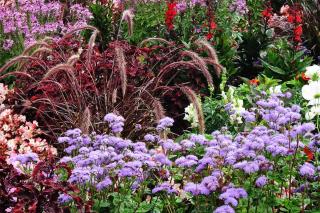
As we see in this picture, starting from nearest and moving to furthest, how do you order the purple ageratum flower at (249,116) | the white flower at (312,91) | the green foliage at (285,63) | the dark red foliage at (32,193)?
the dark red foliage at (32,193)
the purple ageratum flower at (249,116)
the white flower at (312,91)
the green foliage at (285,63)

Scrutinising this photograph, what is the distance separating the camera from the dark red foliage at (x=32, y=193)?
2.79 metres

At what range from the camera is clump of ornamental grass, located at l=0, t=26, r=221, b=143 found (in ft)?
16.6

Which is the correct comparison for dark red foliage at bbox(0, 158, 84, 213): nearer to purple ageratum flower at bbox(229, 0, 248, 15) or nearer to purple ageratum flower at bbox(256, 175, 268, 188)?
purple ageratum flower at bbox(256, 175, 268, 188)

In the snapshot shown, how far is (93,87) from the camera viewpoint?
5.36m

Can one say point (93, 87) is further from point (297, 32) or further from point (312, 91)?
point (297, 32)

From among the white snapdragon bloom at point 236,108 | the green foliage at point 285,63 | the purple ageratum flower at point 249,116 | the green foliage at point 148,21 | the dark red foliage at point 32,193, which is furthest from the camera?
the green foliage at point 148,21

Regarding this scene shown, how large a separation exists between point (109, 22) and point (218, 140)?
558cm

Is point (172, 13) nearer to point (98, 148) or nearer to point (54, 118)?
point (54, 118)

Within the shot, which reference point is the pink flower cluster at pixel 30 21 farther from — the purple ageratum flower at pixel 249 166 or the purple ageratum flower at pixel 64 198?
the purple ageratum flower at pixel 249 166

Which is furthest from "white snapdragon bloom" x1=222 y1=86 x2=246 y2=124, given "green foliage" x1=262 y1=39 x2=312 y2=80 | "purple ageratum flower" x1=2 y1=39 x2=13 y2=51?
"purple ageratum flower" x1=2 y1=39 x2=13 y2=51

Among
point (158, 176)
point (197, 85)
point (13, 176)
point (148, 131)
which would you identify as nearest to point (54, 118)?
point (148, 131)

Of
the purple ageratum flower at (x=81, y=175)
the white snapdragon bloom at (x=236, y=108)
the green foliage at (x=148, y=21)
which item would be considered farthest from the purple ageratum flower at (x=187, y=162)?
the green foliage at (x=148, y=21)

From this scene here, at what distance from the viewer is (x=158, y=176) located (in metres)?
3.47

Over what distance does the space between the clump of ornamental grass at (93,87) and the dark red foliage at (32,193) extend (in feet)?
5.60
